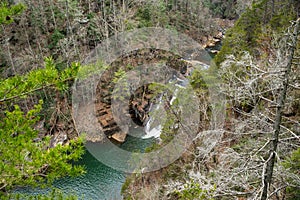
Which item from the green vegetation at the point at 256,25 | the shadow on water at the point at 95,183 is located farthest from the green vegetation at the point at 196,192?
the green vegetation at the point at 256,25

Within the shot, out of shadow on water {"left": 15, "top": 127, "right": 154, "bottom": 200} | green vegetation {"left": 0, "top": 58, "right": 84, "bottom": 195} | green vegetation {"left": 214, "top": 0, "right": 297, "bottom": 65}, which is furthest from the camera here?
green vegetation {"left": 214, "top": 0, "right": 297, "bottom": 65}

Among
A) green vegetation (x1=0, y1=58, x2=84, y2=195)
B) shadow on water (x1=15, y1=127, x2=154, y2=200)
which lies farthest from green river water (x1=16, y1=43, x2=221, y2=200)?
green vegetation (x1=0, y1=58, x2=84, y2=195)

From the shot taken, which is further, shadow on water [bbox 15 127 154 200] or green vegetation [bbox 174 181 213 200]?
shadow on water [bbox 15 127 154 200]

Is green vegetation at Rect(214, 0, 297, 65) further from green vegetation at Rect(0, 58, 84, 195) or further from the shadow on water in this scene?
green vegetation at Rect(0, 58, 84, 195)

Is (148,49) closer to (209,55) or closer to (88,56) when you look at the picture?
(88,56)

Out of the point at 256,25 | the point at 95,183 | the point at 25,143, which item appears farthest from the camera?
the point at 256,25

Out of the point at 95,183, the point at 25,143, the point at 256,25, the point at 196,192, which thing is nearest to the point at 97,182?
the point at 95,183

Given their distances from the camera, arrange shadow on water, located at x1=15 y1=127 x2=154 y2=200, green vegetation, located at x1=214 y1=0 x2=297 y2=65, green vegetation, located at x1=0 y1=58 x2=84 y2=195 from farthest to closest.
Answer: green vegetation, located at x1=214 y1=0 x2=297 y2=65 → shadow on water, located at x1=15 y1=127 x2=154 y2=200 → green vegetation, located at x1=0 y1=58 x2=84 y2=195

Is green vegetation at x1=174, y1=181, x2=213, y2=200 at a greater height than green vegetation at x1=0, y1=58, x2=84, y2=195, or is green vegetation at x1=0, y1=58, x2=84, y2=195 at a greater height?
green vegetation at x1=0, y1=58, x2=84, y2=195

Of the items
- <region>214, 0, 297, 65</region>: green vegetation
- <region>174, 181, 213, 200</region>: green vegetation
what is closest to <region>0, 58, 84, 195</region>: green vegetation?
<region>174, 181, 213, 200</region>: green vegetation

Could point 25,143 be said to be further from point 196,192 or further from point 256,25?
point 256,25

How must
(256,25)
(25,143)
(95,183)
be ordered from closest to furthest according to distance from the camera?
(25,143), (95,183), (256,25)

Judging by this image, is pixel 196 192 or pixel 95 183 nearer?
pixel 196 192
